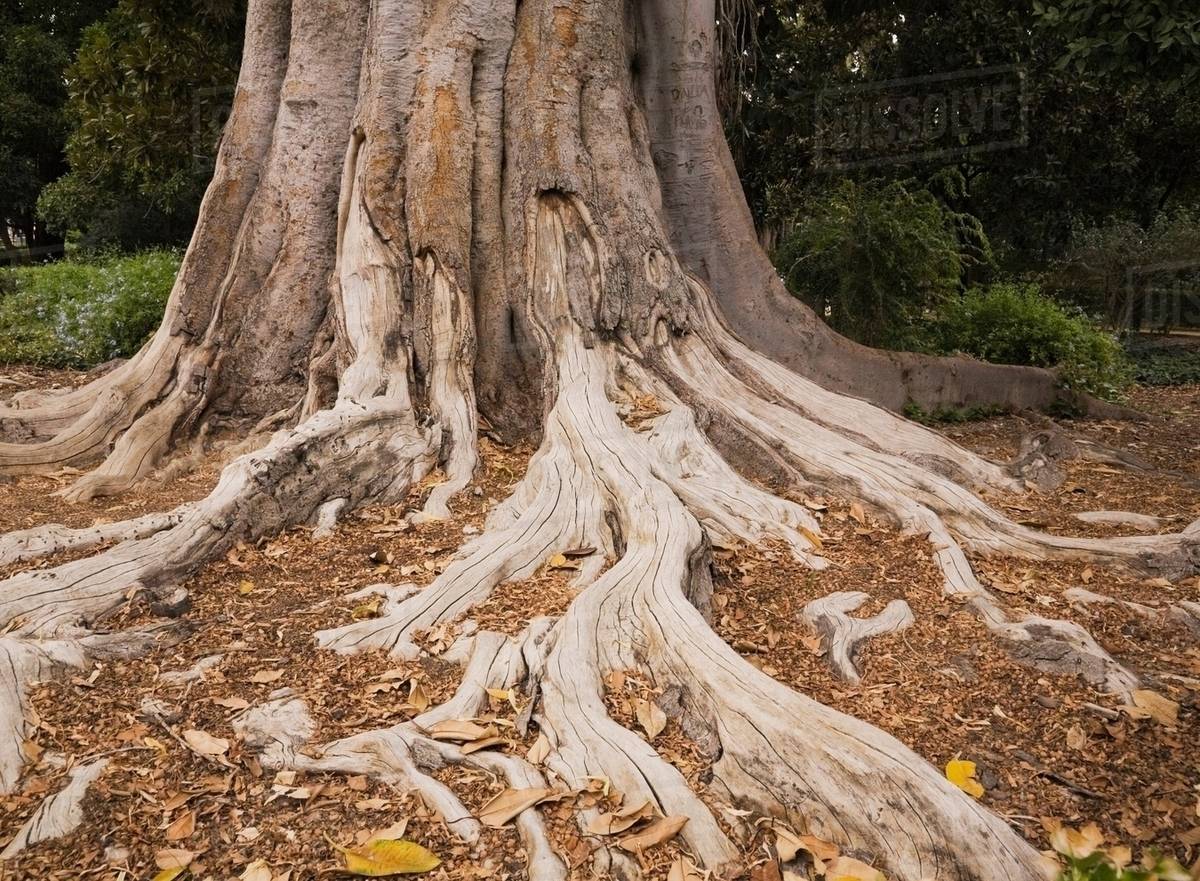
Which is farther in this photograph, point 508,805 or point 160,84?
point 160,84

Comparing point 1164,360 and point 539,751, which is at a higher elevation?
point 539,751

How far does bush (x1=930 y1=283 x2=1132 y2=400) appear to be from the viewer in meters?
8.87

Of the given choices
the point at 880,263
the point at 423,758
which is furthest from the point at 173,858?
the point at 880,263

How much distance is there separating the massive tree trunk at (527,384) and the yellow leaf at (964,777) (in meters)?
0.23

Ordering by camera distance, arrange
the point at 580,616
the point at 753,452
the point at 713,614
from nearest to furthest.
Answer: the point at 580,616
the point at 713,614
the point at 753,452

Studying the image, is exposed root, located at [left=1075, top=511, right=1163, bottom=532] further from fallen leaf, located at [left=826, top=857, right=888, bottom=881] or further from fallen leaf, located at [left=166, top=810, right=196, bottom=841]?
fallen leaf, located at [left=166, top=810, right=196, bottom=841]

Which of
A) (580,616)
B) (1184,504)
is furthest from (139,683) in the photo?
(1184,504)

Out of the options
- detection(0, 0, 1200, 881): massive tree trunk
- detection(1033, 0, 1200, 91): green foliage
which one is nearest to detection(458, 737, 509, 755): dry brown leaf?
detection(0, 0, 1200, 881): massive tree trunk

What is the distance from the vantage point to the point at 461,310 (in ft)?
18.2

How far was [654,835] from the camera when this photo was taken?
2.49m

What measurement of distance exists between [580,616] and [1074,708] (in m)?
1.69

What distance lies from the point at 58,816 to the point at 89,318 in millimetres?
8819

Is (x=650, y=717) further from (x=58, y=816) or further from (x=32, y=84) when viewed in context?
(x=32, y=84)

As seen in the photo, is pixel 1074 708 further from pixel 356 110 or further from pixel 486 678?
pixel 356 110
